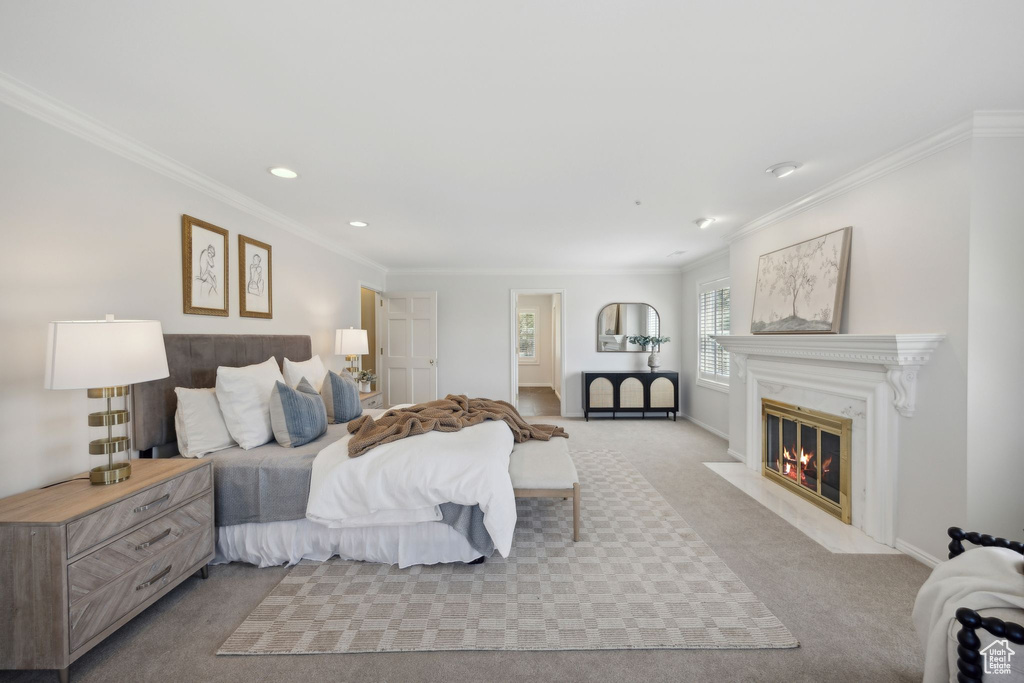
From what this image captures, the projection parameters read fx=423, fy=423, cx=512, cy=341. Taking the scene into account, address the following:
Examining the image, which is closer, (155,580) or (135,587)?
(135,587)

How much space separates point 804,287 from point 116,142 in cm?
467

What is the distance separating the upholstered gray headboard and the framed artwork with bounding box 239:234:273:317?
10.1 inches

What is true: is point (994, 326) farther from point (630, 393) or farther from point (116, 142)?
point (116, 142)

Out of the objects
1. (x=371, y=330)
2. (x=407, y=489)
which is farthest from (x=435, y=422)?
Result: (x=371, y=330)

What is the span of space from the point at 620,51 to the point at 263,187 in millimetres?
2736

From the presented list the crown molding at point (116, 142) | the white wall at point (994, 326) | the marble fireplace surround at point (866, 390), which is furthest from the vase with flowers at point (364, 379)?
the white wall at point (994, 326)

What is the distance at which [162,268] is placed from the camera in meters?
2.71

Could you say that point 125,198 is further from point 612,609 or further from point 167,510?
point 612,609

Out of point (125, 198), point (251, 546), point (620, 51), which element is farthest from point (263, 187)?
point (620, 51)

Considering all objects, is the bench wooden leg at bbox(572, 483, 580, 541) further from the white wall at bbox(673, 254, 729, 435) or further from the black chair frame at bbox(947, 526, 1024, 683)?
the white wall at bbox(673, 254, 729, 435)

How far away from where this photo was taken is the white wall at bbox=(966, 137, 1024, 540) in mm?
2217

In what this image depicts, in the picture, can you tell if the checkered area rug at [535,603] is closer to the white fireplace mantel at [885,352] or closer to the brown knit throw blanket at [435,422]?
the brown knit throw blanket at [435,422]

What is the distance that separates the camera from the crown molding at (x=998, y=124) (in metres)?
2.13

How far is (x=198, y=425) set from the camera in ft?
8.40
